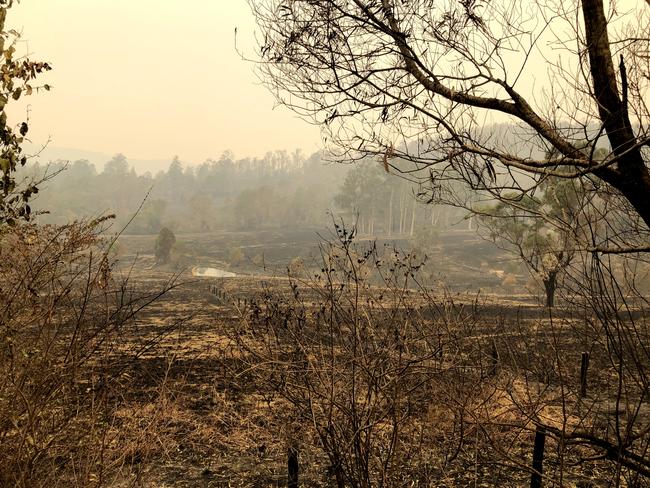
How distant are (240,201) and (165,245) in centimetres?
4341

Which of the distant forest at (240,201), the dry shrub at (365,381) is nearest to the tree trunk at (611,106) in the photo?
the dry shrub at (365,381)

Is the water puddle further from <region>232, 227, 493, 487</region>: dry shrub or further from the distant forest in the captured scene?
<region>232, 227, 493, 487</region>: dry shrub

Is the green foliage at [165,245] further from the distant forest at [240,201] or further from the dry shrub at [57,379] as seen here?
the dry shrub at [57,379]

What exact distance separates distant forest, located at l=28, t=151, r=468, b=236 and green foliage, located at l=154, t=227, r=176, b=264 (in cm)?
418

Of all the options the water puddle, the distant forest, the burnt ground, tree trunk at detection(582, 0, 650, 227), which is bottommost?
the burnt ground

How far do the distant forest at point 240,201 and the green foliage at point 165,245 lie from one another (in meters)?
4.18

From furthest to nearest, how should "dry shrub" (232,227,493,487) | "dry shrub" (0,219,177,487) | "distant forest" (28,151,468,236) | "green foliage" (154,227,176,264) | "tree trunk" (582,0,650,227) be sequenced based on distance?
"distant forest" (28,151,468,236) → "green foliage" (154,227,176,264) → "tree trunk" (582,0,650,227) → "dry shrub" (232,227,493,487) → "dry shrub" (0,219,177,487)

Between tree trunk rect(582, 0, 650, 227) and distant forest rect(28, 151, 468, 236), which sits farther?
distant forest rect(28, 151, 468, 236)

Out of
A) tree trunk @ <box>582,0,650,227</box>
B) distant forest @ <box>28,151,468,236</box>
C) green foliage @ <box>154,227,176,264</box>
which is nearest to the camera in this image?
tree trunk @ <box>582,0,650,227</box>

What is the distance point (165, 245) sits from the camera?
52469 millimetres

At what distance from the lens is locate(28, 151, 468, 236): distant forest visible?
7706 cm

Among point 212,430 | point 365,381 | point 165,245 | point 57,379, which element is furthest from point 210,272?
point 57,379

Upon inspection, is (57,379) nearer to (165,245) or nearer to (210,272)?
(165,245)

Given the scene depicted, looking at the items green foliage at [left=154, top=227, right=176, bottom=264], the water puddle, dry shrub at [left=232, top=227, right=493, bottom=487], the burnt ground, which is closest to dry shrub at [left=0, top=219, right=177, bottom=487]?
the burnt ground
